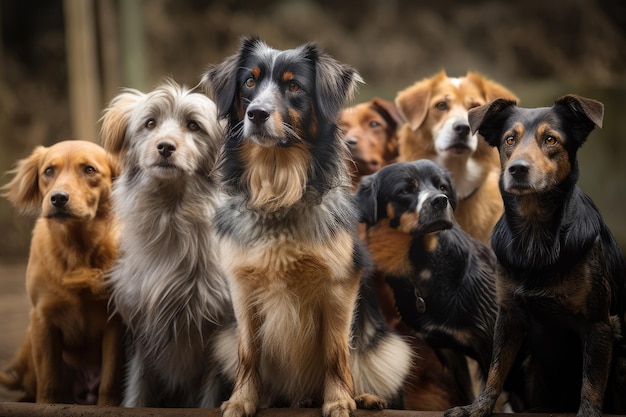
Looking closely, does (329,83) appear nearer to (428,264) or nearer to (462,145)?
(428,264)

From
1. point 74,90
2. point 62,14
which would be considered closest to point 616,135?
point 74,90

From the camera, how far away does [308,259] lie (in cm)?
264

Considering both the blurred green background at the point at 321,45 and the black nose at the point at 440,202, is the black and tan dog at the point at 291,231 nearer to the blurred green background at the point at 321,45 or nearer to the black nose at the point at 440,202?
the black nose at the point at 440,202

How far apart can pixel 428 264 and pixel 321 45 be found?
4.49 meters

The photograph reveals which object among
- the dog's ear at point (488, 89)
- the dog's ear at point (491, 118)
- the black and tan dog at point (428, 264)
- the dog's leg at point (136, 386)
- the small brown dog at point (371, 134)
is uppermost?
the dog's ear at point (488, 89)

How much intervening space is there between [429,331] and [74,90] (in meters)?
4.66

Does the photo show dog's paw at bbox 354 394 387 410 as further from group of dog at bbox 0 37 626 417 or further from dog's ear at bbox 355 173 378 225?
dog's ear at bbox 355 173 378 225

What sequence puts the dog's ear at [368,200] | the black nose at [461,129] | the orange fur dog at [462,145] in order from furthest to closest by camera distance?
the orange fur dog at [462,145] < the black nose at [461,129] < the dog's ear at [368,200]

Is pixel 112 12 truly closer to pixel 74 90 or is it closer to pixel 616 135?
pixel 74 90

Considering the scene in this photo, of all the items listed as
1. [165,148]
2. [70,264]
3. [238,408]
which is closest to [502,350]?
[238,408]

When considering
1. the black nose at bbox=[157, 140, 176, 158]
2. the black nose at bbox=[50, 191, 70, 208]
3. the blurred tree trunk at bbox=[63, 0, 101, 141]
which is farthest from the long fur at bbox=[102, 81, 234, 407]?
the blurred tree trunk at bbox=[63, 0, 101, 141]

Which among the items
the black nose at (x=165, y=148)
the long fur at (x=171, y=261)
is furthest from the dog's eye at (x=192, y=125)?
the black nose at (x=165, y=148)

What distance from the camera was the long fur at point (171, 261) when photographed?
121 inches

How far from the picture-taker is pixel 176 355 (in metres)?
3.11
